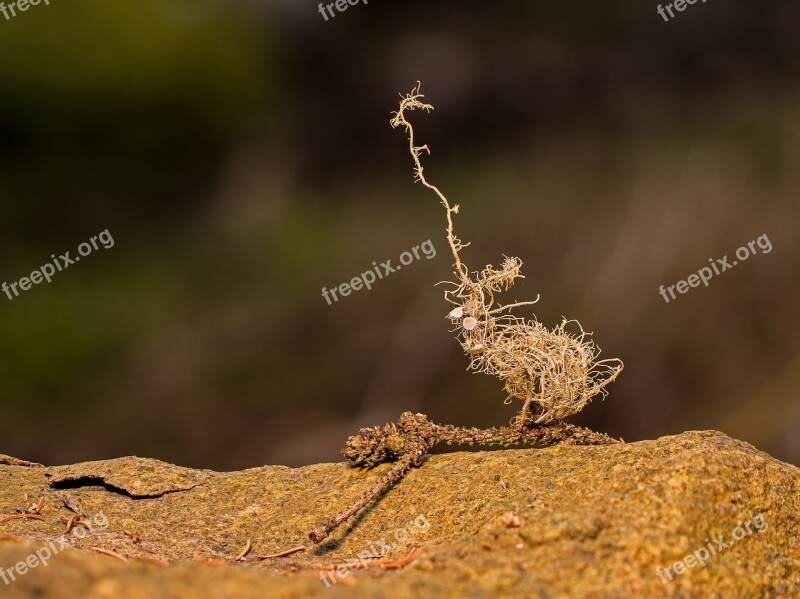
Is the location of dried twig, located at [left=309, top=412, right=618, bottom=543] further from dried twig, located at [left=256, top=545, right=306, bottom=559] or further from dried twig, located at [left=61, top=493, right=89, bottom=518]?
dried twig, located at [left=61, top=493, right=89, bottom=518]

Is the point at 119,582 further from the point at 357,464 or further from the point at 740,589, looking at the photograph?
the point at 357,464

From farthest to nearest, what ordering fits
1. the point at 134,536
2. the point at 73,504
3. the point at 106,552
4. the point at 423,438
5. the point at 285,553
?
the point at 423,438
the point at 73,504
the point at 134,536
the point at 285,553
the point at 106,552

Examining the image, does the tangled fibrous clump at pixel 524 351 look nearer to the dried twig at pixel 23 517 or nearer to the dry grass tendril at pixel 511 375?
the dry grass tendril at pixel 511 375

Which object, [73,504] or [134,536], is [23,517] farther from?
[134,536]

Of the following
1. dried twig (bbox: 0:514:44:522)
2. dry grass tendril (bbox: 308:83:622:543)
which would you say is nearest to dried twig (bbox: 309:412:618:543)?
dry grass tendril (bbox: 308:83:622:543)

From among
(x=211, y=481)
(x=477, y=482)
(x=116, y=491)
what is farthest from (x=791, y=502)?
(x=116, y=491)

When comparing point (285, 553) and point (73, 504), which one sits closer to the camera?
point (285, 553)

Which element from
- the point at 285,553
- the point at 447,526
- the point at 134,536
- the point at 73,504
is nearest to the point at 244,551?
the point at 285,553

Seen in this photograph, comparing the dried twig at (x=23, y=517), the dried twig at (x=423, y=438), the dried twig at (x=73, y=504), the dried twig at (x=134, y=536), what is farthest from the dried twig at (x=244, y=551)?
the dried twig at (x=23, y=517)

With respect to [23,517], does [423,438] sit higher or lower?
lower
